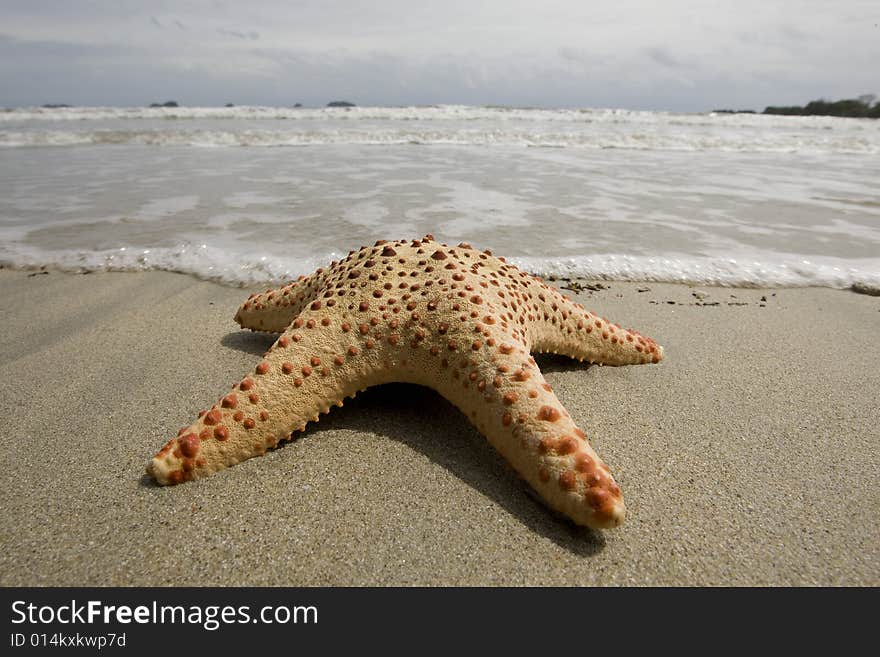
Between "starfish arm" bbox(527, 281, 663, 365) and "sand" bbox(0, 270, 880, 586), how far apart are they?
102 mm

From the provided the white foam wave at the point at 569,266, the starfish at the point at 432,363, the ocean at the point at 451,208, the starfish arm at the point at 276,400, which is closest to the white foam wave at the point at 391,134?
the ocean at the point at 451,208

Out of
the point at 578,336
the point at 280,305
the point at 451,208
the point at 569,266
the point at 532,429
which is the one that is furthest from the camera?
the point at 451,208

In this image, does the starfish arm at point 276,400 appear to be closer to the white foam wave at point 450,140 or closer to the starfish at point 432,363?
the starfish at point 432,363

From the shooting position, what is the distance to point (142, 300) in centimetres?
404

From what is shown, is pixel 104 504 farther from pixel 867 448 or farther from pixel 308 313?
pixel 867 448

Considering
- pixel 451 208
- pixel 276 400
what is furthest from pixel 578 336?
pixel 451 208

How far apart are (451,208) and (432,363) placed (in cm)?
478

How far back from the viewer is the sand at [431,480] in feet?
5.62

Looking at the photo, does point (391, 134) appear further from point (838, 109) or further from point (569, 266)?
point (838, 109)

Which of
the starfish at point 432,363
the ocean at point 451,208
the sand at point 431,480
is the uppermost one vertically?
the starfish at point 432,363

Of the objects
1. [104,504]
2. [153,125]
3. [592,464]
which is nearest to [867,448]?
[592,464]

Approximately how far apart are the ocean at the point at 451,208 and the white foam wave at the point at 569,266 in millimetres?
19

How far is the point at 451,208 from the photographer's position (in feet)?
22.1
